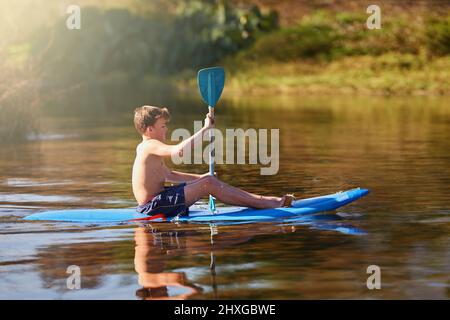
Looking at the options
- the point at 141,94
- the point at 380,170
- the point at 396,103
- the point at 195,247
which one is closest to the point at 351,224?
the point at 195,247

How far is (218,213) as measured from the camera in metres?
11.6

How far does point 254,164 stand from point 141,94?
2286 centimetres

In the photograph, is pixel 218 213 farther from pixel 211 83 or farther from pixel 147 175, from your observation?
pixel 211 83

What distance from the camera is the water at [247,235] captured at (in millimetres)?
8383

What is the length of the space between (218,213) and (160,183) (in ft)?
2.33

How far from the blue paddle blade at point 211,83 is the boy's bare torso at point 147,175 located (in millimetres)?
1292

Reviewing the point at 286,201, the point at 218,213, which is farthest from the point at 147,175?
the point at 286,201

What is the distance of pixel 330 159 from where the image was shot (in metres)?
18.7

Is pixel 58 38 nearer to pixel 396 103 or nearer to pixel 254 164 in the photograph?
pixel 396 103
